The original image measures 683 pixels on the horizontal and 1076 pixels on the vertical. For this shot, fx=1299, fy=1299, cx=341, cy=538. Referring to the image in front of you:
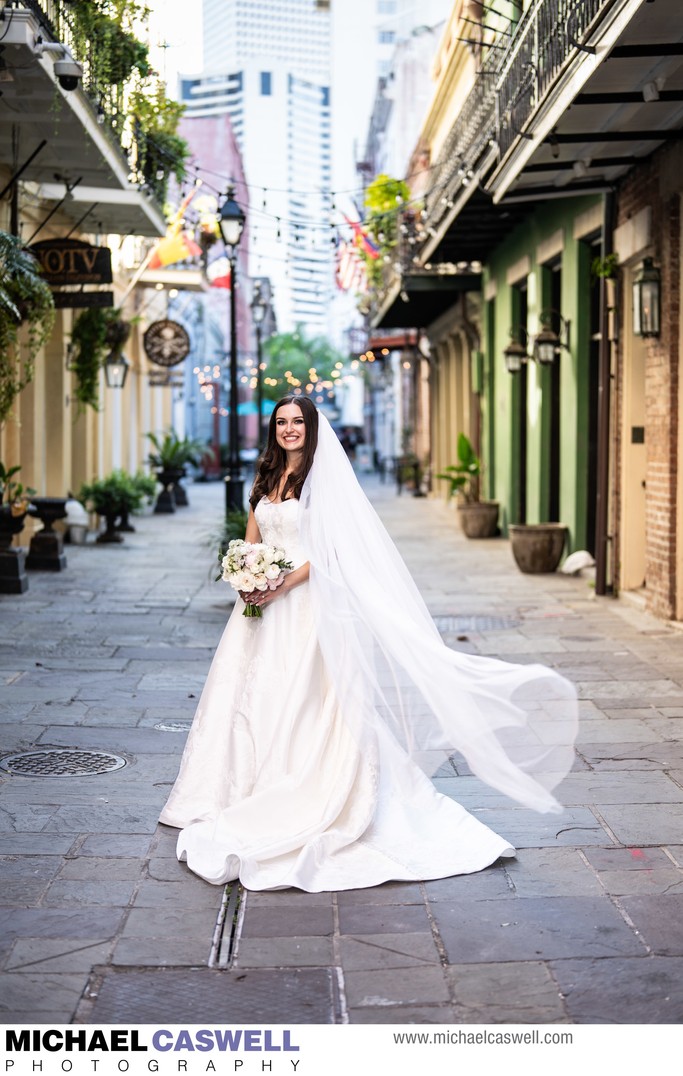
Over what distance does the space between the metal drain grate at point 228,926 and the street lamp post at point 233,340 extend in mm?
11870

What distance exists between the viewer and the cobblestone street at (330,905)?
144 inches

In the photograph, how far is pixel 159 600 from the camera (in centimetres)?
1264

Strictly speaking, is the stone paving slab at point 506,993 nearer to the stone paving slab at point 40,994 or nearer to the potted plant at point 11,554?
the stone paving slab at point 40,994

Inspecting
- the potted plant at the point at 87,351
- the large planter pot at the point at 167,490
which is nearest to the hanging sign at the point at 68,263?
the potted plant at the point at 87,351

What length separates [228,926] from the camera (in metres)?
4.27

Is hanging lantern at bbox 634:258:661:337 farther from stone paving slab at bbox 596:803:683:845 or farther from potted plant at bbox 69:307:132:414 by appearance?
potted plant at bbox 69:307:132:414

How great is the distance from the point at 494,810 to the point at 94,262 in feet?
32.1

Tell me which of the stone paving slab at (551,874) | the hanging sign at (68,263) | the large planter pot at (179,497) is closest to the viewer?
the stone paving slab at (551,874)

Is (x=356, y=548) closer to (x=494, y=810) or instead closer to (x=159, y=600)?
(x=494, y=810)

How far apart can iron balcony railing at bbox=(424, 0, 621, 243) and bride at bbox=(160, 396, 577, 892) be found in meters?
4.20

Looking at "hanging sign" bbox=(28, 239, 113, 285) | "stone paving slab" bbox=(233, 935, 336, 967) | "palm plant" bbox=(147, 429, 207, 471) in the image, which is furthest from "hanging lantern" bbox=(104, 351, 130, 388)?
"stone paving slab" bbox=(233, 935, 336, 967)

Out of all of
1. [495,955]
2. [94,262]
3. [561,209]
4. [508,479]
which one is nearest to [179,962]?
[495,955]

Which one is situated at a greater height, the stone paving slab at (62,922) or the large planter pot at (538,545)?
the large planter pot at (538,545)
